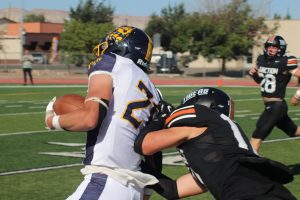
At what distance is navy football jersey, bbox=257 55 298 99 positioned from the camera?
27.5ft

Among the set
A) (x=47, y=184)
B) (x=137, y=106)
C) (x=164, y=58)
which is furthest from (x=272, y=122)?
(x=164, y=58)

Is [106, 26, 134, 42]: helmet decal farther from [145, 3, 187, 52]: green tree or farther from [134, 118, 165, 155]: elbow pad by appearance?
[145, 3, 187, 52]: green tree

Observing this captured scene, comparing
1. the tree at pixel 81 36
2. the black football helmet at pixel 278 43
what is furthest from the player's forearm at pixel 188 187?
the tree at pixel 81 36

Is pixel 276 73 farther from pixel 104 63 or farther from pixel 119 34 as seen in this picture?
pixel 104 63

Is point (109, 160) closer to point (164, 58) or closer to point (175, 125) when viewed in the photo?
point (175, 125)

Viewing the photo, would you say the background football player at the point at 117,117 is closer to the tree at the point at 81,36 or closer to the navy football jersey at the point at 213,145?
the navy football jersey at the point at 213,145

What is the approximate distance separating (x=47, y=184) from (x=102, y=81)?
12.7ft

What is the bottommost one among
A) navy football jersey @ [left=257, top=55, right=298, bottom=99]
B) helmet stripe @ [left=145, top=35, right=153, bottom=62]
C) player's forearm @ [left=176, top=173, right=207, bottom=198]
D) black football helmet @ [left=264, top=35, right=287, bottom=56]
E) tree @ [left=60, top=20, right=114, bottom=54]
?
tree @ [left=60, top=20, right=114, bottom=54]

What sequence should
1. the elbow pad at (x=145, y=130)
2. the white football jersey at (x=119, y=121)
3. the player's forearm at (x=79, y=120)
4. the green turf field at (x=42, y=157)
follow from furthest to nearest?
the green turf field at (x=42, y=157)
the white football jersey at (x=119, y=121)
the elbow pad at (x=145, y=130)
the player's forearm at (x=79, y=120)

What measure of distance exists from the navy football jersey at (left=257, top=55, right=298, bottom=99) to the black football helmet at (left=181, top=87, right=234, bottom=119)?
5047 millimetres

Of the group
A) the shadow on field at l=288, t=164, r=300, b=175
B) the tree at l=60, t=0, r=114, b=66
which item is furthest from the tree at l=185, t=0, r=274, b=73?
the shadow on field at l=288, t=164, r=300, b=175

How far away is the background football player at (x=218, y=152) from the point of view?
130 inches

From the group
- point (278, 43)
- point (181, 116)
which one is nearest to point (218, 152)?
point (181, 116)

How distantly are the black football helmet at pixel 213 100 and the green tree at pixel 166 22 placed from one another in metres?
56.7
